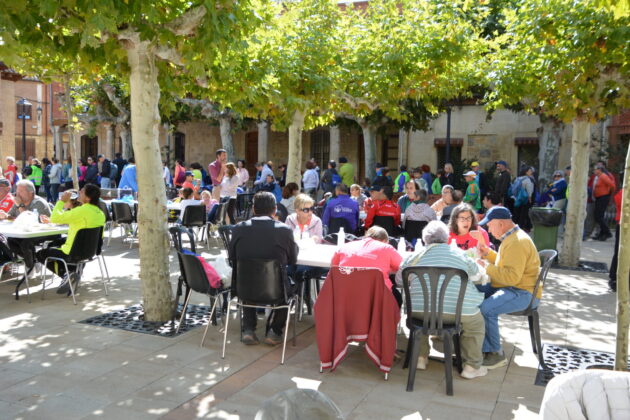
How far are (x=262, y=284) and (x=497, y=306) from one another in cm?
195

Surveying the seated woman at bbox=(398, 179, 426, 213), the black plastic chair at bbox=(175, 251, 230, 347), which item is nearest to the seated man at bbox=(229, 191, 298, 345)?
the black plastic chair at bbox=(175, 251, 230, 347)

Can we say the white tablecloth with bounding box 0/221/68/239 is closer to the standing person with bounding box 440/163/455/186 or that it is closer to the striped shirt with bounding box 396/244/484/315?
the striped shirt with bounding box 396/244/484/315

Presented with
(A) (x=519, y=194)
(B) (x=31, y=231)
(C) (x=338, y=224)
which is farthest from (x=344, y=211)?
(A) (x=519, y=194)

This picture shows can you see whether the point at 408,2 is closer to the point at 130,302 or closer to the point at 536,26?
the point at 536,26

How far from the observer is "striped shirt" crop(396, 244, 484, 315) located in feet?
14.5

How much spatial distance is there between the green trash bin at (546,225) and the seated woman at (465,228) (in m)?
4.28

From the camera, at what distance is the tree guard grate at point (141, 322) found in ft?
18.7

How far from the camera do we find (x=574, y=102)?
27.9 feet

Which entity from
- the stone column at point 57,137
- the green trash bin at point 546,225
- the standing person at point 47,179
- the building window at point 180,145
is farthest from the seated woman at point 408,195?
the stone column at point 57,137

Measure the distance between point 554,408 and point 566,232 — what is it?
8.03 meters

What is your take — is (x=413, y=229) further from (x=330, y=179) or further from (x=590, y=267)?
(x=330, y=179)

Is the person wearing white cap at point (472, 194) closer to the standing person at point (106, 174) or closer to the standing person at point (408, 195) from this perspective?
the standing person at point (408, 195)

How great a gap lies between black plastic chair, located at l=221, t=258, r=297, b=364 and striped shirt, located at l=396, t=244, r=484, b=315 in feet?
3.69

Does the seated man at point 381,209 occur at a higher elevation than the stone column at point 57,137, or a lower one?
lower
